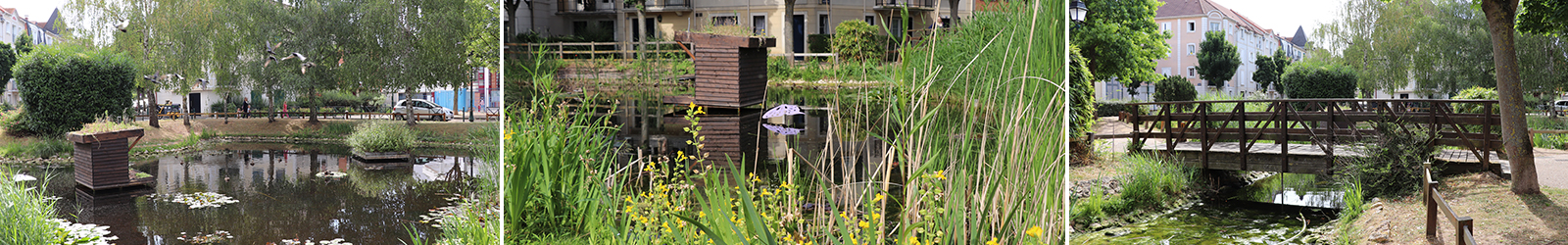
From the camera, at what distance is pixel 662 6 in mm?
1734

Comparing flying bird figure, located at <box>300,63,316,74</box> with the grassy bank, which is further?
flying bird figure, located at <box>300,63,316,74</box>

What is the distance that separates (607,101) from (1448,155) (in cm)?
1000

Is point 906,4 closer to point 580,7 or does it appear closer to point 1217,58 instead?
point 580,7

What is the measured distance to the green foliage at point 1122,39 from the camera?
14520mm

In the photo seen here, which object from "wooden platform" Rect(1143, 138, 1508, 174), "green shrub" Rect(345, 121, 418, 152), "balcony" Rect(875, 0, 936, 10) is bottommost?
"wooden platform" Rect(1143, 138, 1508, 174)

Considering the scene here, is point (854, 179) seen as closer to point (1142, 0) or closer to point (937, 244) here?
point (937, 244)

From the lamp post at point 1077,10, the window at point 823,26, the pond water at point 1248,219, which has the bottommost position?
the pond water at point 1248,219

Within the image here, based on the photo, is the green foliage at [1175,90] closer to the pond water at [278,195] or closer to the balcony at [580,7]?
the pond water at [278,195]

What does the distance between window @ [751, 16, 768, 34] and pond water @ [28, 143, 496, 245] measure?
5258mm

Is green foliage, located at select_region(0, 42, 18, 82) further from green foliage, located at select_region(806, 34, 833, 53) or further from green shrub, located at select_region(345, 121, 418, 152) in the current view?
green foliage, located at select_region(806, 34, 833, 53)

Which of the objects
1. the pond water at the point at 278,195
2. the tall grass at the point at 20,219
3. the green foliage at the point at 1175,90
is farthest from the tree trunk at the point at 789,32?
the green foliage at the point at 1175,90

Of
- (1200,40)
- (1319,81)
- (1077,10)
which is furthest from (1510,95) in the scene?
(1200,40)

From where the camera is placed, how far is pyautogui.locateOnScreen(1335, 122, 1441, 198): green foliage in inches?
307

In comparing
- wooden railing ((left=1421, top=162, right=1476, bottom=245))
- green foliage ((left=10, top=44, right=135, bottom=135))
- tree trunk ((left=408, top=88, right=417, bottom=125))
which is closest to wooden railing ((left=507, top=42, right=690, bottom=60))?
wooden railing ((left=1421, top=162, right=1476, bottom=245))
